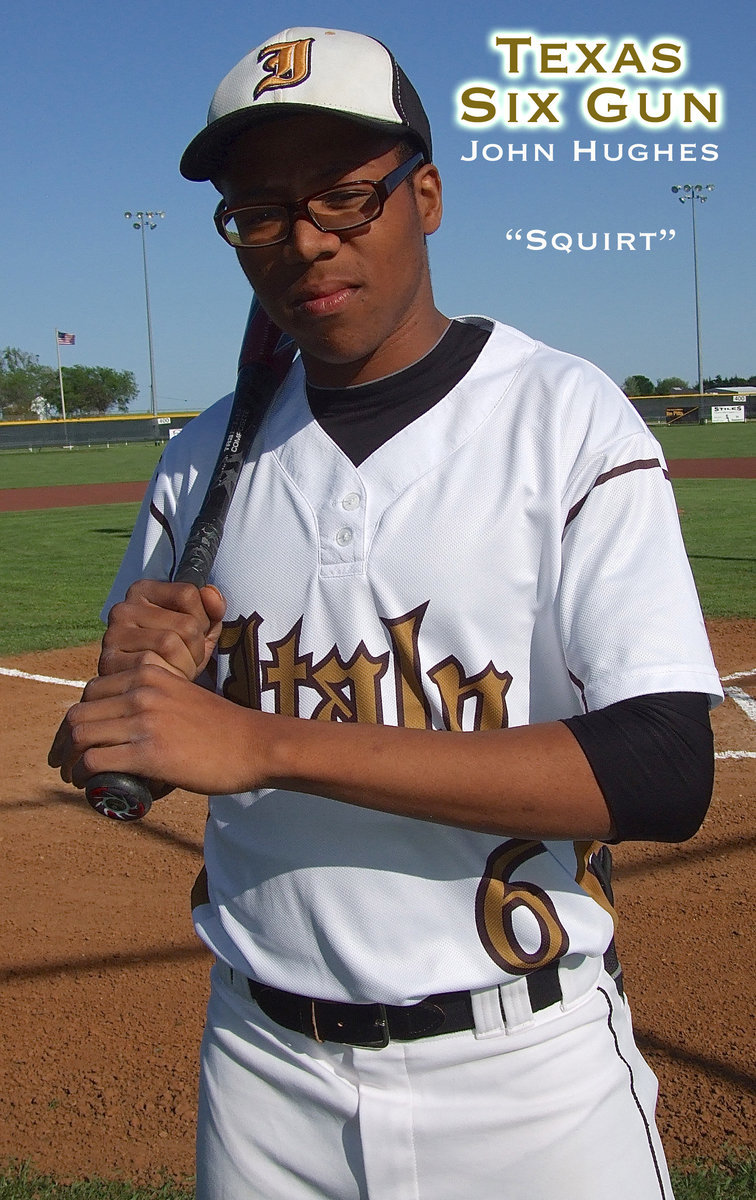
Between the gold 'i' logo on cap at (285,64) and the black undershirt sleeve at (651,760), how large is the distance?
34.3 inches

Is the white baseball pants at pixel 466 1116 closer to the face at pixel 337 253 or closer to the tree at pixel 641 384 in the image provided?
the face at pixel 337 253

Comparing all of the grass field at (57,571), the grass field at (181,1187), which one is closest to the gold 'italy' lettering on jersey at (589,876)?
the grass field at (181,1187)

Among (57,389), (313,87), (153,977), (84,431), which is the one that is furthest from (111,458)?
(57,389)

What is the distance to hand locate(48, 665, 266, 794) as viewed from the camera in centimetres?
124

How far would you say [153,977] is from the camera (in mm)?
3654

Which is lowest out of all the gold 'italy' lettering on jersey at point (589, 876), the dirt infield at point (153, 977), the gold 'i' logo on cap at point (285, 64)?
the dirt infield at point (153, 977)

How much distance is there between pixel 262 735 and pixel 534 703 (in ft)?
1.28

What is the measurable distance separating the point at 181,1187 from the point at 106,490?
23.7 meters

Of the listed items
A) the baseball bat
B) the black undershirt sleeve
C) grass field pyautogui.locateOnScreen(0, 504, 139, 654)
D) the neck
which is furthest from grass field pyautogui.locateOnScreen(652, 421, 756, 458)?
the black undershirt sleeve

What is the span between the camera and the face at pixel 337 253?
1.46m

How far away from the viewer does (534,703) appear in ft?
4.83

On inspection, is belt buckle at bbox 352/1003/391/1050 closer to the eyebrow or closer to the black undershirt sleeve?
the black undershirt sleeve

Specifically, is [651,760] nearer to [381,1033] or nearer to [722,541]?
[381,1033]

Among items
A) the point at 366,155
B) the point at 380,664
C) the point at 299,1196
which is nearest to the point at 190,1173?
the point at 299,1196
